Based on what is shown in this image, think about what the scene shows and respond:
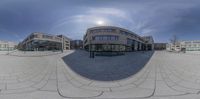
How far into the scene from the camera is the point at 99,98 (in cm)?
336

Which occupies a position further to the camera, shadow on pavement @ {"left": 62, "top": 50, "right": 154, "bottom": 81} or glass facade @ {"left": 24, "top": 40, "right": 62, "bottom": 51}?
shadow on pavement @ {"left": 62, "top": 50, "right": 154, "bottom": 81}

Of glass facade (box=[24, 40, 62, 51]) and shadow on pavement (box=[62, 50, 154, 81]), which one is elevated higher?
glass facade (box=[24, 40, 62, 51])

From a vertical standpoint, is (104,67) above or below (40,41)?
below

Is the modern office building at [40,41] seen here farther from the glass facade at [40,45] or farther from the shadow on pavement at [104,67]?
the shadow on pavement at [104,67]

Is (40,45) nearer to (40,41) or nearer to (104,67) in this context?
(40,41)

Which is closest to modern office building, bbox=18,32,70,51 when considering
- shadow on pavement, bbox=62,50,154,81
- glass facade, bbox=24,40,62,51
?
glass facade, bbox=24,40,62,51

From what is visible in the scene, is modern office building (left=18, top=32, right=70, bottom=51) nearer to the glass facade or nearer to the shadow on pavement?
the glass facade

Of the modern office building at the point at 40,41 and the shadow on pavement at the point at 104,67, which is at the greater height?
the modern office building at the point at 40,41

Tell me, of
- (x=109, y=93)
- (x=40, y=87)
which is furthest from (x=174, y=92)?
(x=40, y=87)

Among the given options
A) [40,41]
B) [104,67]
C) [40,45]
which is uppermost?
[40,41]

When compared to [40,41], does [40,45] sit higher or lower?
lower

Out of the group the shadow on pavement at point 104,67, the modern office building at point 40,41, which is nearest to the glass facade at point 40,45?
the modern office building at point 40,41

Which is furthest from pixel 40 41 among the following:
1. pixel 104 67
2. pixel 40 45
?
pixel 104 67

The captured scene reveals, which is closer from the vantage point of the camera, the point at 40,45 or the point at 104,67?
the point at 40,45
